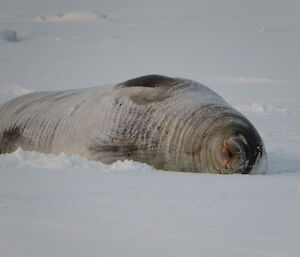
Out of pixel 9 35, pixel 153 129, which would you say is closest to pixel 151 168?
pixel 153 129

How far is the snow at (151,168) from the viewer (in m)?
2.27

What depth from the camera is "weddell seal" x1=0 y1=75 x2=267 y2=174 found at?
427 cm

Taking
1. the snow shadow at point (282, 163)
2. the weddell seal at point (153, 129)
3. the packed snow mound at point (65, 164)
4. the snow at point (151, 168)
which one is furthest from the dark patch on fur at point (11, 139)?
the snow shadow at point (282, 163)

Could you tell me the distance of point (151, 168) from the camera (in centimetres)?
428

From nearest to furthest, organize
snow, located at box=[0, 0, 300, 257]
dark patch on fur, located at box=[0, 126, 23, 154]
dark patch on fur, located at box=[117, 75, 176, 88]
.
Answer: snow, located at box=[0, 0, 300, 257]
dark patch on fur, located at box=[117, 75, 176, 88]
dark patch on fur, located at box=[0, 126, 23, 154]

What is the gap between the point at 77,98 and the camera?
5.24 meters

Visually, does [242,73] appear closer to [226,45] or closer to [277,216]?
[226,45]

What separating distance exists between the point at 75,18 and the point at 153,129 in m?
14.3

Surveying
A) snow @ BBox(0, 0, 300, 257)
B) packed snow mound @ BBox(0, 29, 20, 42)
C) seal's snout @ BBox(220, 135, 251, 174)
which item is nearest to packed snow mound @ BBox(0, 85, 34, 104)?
snow @ BBox(0, 0, 300, 257)

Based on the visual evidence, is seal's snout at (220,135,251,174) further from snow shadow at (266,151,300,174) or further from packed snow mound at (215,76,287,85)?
packed snow mound at (215,76,287,85)

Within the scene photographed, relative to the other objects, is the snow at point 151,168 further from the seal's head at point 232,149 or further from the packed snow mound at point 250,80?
the seal's head at point 232,149

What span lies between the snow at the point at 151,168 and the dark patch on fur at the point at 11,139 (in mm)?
568

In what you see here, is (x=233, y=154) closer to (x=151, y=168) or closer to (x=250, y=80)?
(x=151, y=168)

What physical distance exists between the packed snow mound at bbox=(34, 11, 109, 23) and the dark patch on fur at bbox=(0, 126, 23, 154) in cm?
1274
